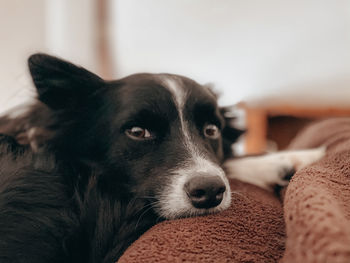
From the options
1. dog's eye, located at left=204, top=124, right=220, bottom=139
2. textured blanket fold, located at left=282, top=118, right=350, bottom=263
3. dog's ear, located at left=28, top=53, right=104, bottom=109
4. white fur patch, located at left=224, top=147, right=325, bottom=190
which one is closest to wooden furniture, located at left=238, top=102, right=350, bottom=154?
white fur patch, located at left=224, top=147, right=325, bottom=190

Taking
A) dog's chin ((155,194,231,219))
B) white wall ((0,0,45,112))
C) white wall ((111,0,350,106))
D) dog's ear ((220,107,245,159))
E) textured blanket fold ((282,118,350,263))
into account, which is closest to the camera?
textured blanket fold ((282,118,350,263))

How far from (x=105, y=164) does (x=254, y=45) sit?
225cm

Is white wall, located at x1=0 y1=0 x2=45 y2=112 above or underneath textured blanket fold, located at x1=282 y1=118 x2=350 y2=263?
underneath

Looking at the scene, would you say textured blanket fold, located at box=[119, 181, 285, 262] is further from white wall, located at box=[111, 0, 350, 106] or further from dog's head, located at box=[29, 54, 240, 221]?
white wall, located at box=[111, 0, 350, 106]

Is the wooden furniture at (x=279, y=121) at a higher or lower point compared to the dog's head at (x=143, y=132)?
lower

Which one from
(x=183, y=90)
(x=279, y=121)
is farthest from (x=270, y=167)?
(x=279, y=121)

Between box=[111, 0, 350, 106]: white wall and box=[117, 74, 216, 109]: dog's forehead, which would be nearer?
box=[117, 74, 216, 109]: dog's forehead

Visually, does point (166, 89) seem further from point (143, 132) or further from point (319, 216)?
point (319, 216)

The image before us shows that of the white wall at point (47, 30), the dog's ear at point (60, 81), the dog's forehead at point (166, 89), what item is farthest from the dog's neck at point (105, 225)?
the white wall at point (47, 30)

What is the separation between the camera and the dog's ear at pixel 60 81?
129cm

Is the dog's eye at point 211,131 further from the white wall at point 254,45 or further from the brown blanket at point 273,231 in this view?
the white wall at point 254,45

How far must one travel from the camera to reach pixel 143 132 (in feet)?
4.00

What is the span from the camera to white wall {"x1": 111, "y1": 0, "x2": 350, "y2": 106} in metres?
2.79

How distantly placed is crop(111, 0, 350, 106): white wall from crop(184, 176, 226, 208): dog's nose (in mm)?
1359
